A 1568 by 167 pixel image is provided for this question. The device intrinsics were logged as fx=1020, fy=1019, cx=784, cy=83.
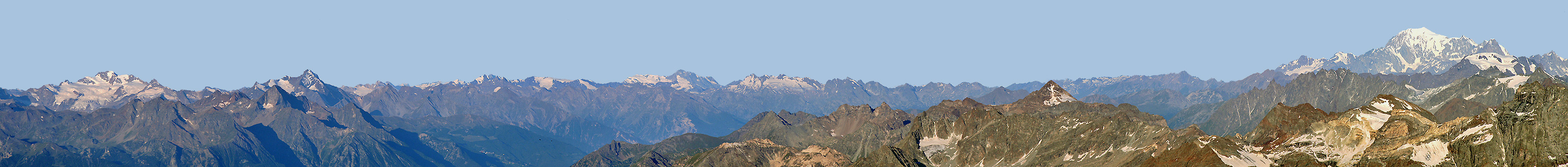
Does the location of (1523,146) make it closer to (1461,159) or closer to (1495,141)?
(1495,141)

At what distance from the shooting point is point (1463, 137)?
16675cm

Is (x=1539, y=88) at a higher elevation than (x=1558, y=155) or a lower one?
higher

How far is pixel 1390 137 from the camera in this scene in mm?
196500

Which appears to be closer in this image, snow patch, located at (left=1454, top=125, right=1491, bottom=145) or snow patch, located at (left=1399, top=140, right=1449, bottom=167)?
snow patch, located at (left=1454, top=125, right=1491, bottom=145)

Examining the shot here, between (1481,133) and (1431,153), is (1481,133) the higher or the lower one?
the higher one

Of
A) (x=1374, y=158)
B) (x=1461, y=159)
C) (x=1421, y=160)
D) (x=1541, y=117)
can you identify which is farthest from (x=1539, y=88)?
(x=1374, y=158)

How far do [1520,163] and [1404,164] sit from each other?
132 feet

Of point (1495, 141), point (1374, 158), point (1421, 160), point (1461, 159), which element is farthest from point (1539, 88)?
point (1374, 158)

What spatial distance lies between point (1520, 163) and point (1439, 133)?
1539 inches

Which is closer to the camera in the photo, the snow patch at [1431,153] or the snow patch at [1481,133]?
the snow patch at [1481,133]

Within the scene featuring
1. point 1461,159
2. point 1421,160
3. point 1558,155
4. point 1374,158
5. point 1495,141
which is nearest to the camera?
point 1558,155

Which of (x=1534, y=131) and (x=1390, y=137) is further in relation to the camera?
(x=1390, y=137)

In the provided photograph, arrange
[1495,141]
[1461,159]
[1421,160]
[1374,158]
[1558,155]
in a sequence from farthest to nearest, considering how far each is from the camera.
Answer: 1. [1374,158]
2. [1421,160]
3. [1461,159]
4. [1495,141]
5. [1558,155]

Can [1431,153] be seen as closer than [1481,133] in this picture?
No
